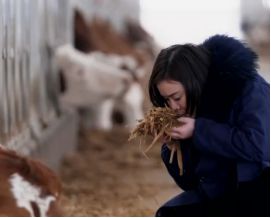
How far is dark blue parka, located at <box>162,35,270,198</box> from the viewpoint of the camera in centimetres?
181

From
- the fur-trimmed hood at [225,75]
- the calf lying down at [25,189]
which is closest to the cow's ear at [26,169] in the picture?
the calf lying down at [25,189]

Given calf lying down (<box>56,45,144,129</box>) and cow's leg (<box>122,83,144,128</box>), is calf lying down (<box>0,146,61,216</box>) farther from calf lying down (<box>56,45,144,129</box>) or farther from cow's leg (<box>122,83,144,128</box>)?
cow's leg (<box>122,83,144,128</box>)

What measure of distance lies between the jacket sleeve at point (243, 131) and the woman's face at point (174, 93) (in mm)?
61

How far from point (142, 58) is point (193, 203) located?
10.4ft

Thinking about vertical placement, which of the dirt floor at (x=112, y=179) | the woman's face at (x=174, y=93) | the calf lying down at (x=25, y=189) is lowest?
the dirt floor at (x=112, y=179)

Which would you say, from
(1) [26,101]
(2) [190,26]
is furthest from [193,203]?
(1) [26,101]

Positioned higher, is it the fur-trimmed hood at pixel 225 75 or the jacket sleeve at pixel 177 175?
the fur-trimmed hood at pixel 225 75

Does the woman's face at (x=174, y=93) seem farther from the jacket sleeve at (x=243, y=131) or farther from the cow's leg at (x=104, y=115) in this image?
the cow's leg at (x=104, y=115)

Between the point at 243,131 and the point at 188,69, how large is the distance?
0.20 metres

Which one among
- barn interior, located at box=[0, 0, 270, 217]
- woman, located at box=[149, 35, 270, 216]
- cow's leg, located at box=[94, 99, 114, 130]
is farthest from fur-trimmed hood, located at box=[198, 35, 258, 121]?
cow's leg, located at box=[94, 99, 114, 130]

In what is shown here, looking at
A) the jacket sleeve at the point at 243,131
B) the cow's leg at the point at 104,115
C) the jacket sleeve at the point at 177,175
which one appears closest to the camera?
the jacket sleeve at the point at 243,131

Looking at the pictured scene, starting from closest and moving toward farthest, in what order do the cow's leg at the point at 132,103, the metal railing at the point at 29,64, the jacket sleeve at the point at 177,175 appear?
the jacket sleeve at the point at 177,175 → the metal railing at the point at 29,64 → the cow's leg at the point at 132,103

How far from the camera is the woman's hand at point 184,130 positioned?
5.99ft

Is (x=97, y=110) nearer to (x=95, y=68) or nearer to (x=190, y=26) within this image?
(x=95, y=68)
